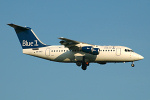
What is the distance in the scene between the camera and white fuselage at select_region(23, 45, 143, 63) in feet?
141

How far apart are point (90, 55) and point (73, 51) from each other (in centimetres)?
256

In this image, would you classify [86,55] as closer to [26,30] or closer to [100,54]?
[100,54]

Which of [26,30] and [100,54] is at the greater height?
[26,30]

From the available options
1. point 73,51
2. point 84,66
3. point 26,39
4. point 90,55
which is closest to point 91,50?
point 90,55

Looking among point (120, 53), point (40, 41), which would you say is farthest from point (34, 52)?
point (120, 53)

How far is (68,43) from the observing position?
1667 inches

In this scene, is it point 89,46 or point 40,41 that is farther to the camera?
point 40,41

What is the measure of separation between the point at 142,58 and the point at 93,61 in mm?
7072

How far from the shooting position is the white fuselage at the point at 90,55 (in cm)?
4284

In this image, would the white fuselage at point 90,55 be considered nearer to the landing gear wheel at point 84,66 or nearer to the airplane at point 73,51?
the airplane at point 73,51

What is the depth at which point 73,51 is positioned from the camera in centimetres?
4384

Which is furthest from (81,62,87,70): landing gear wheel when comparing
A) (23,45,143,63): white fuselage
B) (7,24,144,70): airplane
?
(23,45,143,63): white fuselage

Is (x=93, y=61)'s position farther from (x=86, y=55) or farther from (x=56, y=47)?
Answer: (x=56, y=47)

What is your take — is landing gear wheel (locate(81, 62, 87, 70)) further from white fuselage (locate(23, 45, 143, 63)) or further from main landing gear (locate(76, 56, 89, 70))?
white fuselage (locate(23, 45, 143, 63))
